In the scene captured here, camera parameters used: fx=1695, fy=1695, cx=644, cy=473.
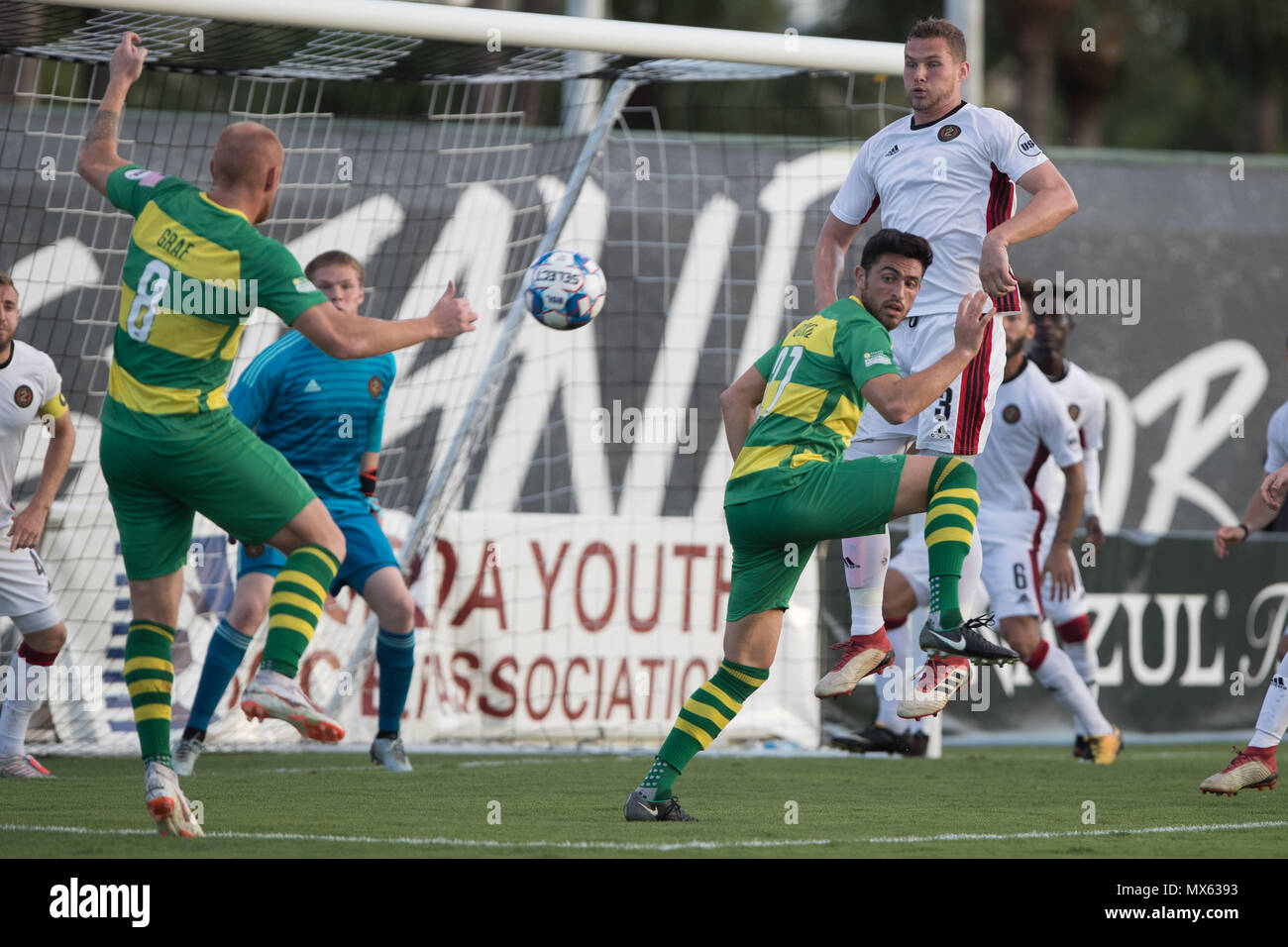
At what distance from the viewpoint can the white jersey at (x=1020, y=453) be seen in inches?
357

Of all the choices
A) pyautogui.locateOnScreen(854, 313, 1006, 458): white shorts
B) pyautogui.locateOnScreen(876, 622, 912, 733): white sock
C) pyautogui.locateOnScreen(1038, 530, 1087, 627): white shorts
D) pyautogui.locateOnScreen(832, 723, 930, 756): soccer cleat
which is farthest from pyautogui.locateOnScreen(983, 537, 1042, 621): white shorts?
pyautogui.locateOnScreen(854, 313, 1006, 458): white shorts

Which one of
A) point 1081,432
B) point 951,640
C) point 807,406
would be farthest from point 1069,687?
point 807,406

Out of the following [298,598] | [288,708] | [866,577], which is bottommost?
[288,708]

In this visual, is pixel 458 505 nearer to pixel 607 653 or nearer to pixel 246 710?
pixel 607 653

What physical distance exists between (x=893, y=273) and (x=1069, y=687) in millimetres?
4090

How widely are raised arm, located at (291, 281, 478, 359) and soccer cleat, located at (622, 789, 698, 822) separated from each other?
1.71 metres

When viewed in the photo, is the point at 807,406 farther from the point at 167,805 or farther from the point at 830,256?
the point at 167,805

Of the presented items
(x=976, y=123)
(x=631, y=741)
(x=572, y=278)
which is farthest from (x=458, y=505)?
(x=976, y=123)

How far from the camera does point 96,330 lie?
9.60 metres

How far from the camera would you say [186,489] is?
5121 mm

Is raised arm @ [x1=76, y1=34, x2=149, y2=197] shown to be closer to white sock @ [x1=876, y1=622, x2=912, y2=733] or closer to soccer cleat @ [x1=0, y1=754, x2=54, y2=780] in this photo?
soccer cleat @ [x1=0, y1=754, x2=54, y2=780]

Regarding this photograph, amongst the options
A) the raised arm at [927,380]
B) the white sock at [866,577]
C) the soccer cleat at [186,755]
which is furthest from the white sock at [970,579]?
the soccer cleat at [186,755]

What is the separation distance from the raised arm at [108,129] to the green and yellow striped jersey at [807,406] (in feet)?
7.39

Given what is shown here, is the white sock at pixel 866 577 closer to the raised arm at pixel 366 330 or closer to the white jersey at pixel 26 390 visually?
the raised arm at pixel 366 330
